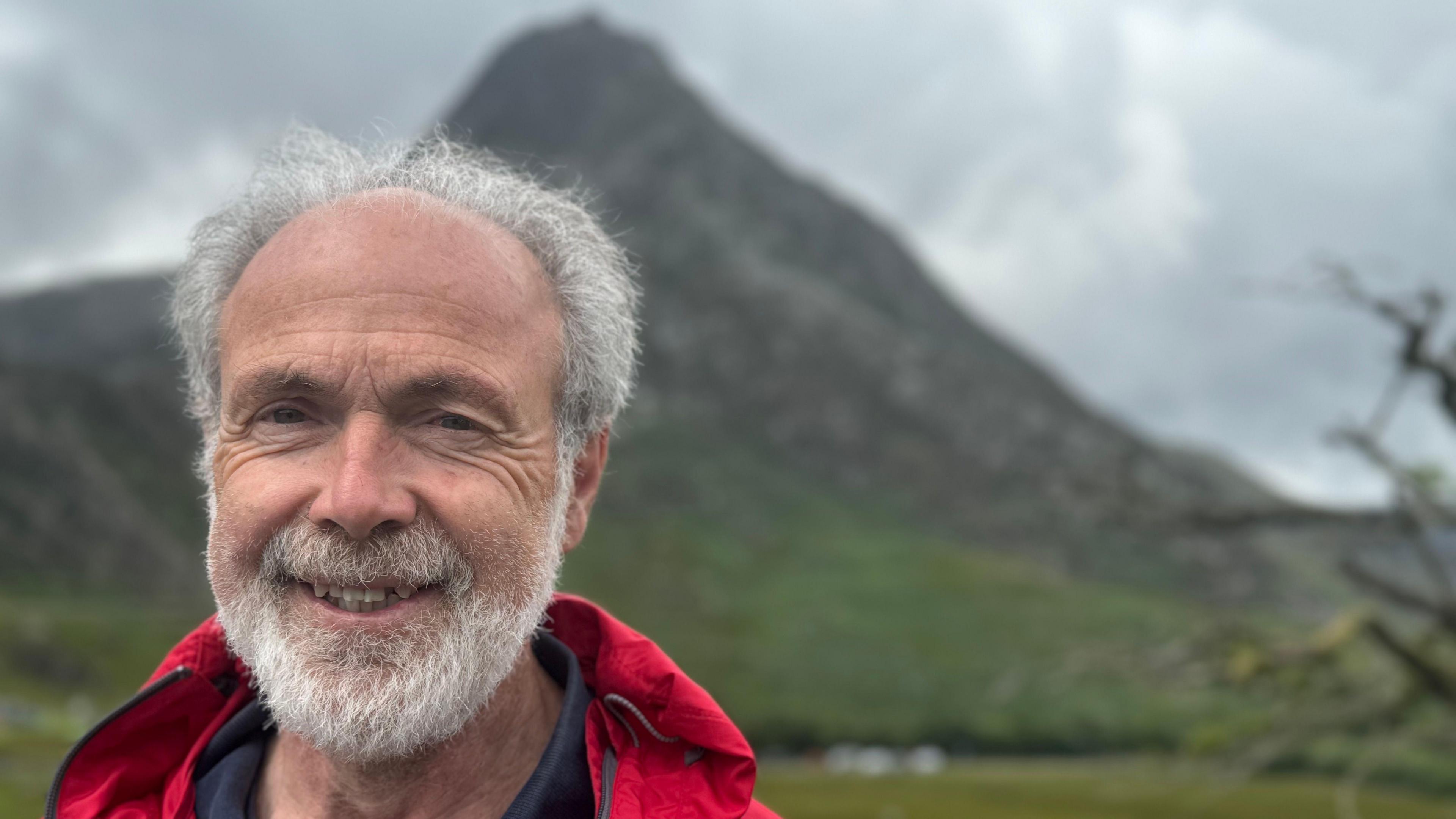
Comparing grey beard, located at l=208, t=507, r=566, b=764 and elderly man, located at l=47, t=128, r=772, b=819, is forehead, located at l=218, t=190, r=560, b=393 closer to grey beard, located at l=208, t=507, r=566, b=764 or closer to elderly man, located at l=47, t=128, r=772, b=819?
elderly man, located at l=47, t=128, r=772, b=819

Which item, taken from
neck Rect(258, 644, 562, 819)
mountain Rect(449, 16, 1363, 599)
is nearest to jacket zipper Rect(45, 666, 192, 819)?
neck Rect(258, 644, 562, 819)

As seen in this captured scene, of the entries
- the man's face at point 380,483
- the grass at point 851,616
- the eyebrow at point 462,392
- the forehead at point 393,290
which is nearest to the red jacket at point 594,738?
the man's face at point 380,483

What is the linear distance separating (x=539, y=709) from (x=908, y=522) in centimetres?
12401

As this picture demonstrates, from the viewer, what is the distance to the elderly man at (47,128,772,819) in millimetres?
2654

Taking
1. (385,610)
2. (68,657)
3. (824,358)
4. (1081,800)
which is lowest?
(385,610)

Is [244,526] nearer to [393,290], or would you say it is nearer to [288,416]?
[288,416]

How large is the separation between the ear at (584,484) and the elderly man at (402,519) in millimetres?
14

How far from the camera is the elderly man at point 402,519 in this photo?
2.65 metres

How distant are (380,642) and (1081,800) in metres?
31.8

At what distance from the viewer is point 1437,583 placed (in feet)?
39.2

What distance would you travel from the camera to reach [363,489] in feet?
8.36

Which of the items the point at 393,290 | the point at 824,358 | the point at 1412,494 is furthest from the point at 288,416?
the point at 824,358

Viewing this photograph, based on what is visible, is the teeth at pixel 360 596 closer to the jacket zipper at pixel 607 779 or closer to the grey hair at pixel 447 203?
the grey hair at pixel 447 203

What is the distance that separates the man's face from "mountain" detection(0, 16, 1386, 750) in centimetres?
102
